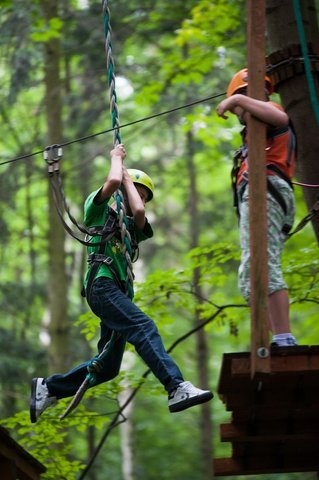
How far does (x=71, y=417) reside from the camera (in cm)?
1009

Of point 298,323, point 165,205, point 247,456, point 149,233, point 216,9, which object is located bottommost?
point 247,456

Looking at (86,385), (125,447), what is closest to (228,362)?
(86,385)

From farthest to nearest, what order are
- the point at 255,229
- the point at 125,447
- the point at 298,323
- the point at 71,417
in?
the point at 298,323 → the point at 125,447 → the point at 71,417 → the point at 255,229

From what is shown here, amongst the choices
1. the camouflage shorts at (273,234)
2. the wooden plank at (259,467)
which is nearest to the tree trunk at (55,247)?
the wooden plank at (259,467)

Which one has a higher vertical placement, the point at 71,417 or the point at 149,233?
the point at 149,233

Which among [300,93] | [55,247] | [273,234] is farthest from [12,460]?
[55,247]

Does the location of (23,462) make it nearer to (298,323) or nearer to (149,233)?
(149,233)

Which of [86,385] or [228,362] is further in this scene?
[86,385]

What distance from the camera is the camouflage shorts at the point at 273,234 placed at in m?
6.36

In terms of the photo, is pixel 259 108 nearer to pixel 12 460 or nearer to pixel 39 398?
pixel 39 398

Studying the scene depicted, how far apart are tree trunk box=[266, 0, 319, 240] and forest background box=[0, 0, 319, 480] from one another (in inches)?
65.1

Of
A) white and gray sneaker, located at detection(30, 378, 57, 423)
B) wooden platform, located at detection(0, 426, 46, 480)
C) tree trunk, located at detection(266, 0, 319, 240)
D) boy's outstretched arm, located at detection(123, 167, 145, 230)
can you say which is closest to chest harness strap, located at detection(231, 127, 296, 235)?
boy's outstretched arm, located at detection(123, 167, 145, 230)

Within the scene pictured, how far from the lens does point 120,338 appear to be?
22.5 feet

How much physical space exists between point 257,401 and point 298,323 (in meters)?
16.3
